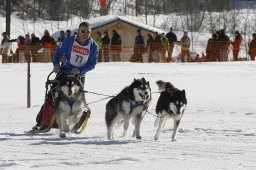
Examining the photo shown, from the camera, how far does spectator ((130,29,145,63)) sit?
1889cm

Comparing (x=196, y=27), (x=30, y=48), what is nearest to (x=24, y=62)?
(x=30, y=48)

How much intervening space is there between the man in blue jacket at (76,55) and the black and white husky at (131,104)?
2.04 feet

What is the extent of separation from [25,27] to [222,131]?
3524 cm

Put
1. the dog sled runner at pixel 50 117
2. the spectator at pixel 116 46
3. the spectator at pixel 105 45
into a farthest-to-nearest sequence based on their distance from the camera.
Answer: the spectator at pixel 116 46, the spectator at pixel 105 45, the dog sled runner at pixel 50 117

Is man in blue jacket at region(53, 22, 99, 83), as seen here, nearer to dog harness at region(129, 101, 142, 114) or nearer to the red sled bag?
the red sled bag

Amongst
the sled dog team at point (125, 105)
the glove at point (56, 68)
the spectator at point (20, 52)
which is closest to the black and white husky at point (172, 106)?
the sled dog team at point (125, 105)

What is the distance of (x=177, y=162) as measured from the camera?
4809 mm

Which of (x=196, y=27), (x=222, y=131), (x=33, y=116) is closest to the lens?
(x=222, y=131)

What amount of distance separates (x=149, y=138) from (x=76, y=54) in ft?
4.31

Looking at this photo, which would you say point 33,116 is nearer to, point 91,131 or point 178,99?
point 91,131

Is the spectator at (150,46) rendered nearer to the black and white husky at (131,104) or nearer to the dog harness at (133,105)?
the black and white husky at (131,104)

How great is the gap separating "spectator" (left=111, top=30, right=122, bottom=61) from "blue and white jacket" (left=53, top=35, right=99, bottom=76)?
40.1 feet

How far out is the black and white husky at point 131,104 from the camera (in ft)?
20.8

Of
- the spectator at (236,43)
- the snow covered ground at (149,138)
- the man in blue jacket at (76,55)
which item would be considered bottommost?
the snow covered ground at (149,138)
